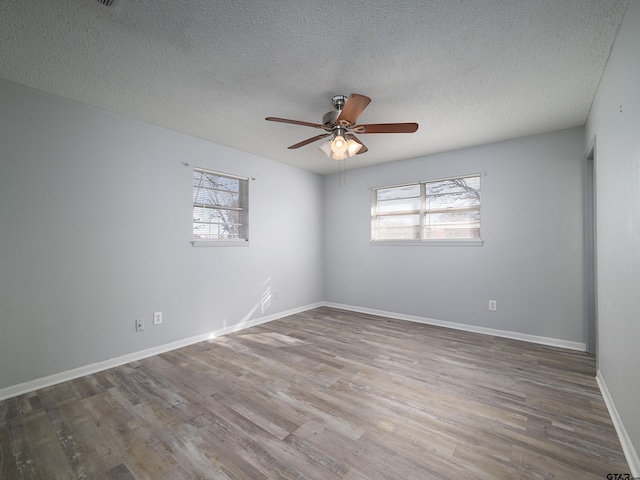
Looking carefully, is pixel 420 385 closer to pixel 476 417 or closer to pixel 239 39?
pixel 476 417

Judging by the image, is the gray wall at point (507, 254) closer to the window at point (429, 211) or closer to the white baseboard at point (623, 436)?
the window at point (429, 211)

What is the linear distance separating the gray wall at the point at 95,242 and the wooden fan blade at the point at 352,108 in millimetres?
2119

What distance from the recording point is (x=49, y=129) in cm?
248

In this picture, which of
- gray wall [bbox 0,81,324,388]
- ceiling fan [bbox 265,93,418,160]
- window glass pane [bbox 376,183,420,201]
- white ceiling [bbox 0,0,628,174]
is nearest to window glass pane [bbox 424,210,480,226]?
window glass pane [bbox 376,183,420,201]

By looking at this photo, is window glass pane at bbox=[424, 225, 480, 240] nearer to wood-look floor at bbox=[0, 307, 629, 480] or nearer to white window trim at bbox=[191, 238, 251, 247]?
wood-look floor at bbox=[0, 307, 629, 480]

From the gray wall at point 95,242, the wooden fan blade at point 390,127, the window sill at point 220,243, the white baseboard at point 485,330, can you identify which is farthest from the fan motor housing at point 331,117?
the white baseboard at point 485,330

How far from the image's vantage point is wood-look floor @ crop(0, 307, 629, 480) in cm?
152

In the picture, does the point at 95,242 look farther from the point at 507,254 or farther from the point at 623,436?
the point at 507,254

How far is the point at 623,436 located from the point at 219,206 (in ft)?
13.7

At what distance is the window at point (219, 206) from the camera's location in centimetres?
361

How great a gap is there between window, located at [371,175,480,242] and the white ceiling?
3.78ft

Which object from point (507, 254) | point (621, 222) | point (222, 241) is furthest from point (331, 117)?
point (507, 254)

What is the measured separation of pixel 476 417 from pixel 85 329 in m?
3.38

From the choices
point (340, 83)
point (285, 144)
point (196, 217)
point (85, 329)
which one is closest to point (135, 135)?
point (196, 217)
